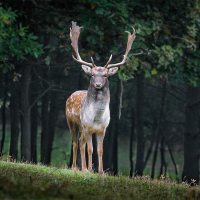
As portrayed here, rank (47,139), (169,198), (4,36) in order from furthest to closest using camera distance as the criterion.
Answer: (47,139) → (4,36) → (169,198)

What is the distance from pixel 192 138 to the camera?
51.4 ft

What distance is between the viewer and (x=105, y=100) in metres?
9.18

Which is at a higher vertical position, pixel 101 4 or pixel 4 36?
pixel 101 4

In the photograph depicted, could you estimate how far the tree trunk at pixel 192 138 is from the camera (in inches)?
616

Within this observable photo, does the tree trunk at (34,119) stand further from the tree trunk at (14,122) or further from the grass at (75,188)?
the grass at (75,188)

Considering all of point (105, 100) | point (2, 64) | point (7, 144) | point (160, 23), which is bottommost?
point (7, 144)

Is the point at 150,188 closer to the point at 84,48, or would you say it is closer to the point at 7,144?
the point at 84,48

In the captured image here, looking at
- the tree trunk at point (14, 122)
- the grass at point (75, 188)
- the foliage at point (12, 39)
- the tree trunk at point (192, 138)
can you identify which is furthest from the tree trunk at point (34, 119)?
the grass at point (75, 188)

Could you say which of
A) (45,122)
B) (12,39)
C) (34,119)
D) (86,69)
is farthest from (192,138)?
(12,39)

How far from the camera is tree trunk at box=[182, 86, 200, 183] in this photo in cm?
1565

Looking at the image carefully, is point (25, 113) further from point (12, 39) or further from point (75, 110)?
point (12, 39)

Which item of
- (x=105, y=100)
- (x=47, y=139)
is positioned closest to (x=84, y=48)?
(x=105, y=100)

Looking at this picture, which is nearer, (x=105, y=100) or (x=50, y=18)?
(x=105, y=100)

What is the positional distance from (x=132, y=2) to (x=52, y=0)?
103 inches
